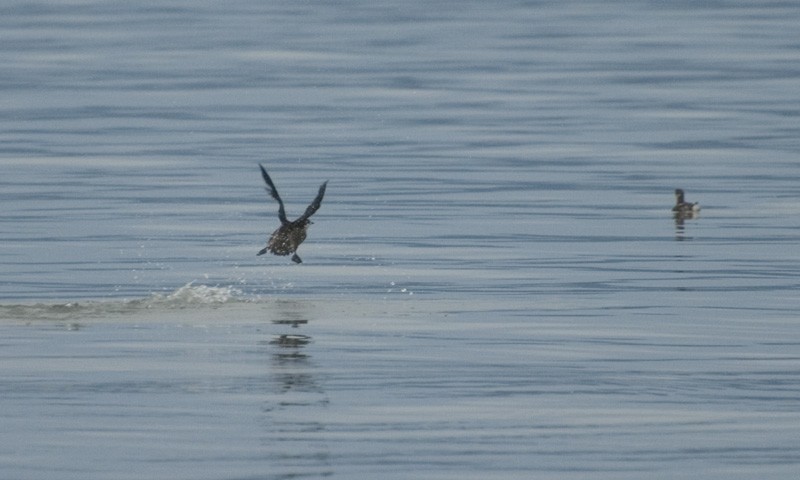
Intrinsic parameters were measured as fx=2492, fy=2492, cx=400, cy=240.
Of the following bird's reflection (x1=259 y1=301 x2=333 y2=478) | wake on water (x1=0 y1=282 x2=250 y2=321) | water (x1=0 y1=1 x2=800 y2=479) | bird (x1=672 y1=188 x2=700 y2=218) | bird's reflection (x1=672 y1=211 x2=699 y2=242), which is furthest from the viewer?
bird (x1=672 y1=188 x2=700 y2=218)

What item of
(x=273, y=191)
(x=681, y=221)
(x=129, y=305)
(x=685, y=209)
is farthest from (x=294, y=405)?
(x=685, y=209)

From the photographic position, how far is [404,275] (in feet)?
67.8

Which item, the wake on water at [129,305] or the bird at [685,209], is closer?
the wake on water at [129,305]

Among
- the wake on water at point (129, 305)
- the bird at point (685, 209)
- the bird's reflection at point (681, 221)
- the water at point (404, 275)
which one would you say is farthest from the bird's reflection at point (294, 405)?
the bird at point (685, 209)

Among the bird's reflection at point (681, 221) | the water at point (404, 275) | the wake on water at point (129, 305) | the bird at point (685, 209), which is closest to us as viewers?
the water at point (404, 275)

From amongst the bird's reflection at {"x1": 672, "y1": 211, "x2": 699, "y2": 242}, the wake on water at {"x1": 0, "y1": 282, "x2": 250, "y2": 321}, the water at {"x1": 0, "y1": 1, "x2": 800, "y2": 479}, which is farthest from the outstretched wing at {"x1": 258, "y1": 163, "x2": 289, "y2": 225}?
the bird's reflection at {"x1": 672, "y1": 211, "x2": 699, "y2": 242}

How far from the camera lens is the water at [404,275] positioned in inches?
530

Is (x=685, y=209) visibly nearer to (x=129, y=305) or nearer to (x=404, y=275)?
(x=404, y=275)

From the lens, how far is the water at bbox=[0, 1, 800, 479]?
13461 mm

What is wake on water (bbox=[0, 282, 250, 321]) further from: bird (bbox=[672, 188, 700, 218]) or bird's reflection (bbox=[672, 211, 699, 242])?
bird (bbox=[672, 188, 700, 218])

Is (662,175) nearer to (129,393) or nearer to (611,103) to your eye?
(611,103)

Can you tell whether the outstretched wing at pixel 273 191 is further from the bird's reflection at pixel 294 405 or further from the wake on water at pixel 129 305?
the wake on water at pixel 129 305

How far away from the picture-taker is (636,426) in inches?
542

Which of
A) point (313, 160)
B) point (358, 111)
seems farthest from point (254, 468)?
point (358, 111)
